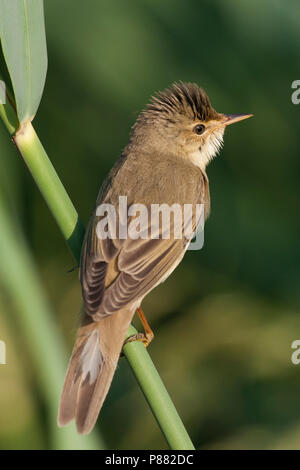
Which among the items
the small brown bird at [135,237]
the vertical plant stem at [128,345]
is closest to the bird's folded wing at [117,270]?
the small brown bird at [135,237]

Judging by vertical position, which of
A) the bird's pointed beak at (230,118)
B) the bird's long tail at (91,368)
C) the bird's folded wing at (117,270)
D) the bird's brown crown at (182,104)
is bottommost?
the bird's long tail at (91,368)

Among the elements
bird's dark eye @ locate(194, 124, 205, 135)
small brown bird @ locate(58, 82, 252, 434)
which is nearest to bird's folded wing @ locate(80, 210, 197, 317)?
small brown bird @ locate(58, 82, 252, 434)

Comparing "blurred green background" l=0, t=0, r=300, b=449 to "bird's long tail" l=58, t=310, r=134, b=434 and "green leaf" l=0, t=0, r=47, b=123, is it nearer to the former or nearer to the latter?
"bird's long tail" l=58, t=310, r=134, b=434

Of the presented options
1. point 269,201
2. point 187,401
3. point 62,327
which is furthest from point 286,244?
point 62,327

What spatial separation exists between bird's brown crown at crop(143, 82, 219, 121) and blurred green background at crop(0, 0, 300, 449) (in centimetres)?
25

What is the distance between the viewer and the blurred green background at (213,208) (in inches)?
126

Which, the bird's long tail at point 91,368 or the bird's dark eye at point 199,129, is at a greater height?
the bird's dark eye at point 199,129

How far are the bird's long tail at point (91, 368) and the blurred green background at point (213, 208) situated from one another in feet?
1.97

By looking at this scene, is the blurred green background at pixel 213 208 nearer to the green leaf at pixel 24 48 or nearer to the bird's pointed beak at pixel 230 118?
the bird's pointed beak at pixel 230 118

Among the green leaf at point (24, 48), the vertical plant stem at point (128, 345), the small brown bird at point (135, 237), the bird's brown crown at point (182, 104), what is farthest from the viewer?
the bird's brown crown at point (182, 104)

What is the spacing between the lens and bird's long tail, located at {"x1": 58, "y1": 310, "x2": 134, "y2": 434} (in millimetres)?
2283

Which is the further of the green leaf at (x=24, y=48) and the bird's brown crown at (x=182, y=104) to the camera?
the bird's brown crown at (x=182, y=104)
